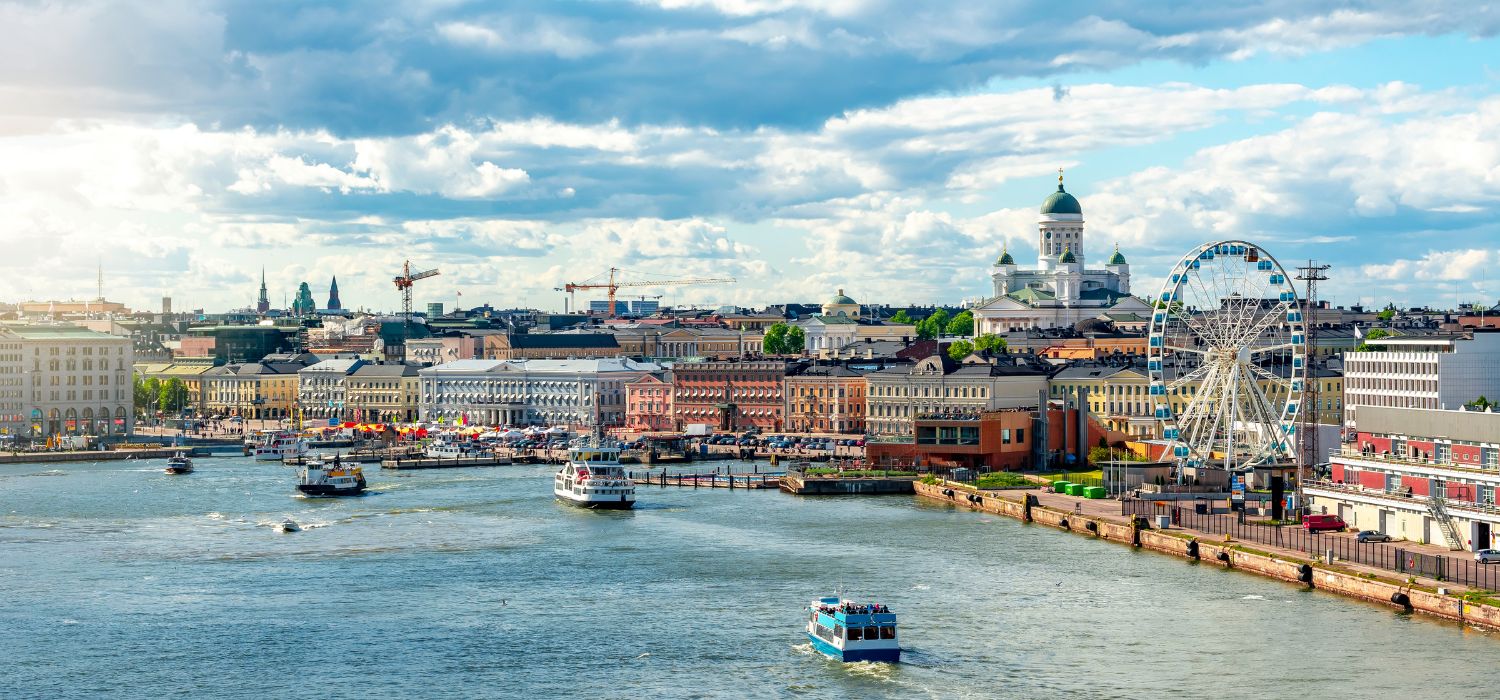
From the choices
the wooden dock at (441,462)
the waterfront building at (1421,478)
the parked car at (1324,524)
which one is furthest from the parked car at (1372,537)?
the wooden dock at (441,462)

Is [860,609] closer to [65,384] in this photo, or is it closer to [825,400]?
[825,400]

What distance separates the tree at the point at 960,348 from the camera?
136 metres

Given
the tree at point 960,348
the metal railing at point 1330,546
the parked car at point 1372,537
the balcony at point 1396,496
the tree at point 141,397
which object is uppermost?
the tree at point 960,348

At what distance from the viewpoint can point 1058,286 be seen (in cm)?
18162

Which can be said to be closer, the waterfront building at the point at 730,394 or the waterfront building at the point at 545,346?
the waterfront building at the point at 730,394

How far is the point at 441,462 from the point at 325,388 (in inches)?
1956

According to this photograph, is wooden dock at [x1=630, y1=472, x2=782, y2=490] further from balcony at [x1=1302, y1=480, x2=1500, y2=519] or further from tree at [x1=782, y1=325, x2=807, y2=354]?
tree at [x1=782, y1=325, x2=807, y2=354]

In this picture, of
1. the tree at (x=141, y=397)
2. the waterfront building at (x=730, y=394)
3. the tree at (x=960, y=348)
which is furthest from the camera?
the tree at (x=141, y=397)

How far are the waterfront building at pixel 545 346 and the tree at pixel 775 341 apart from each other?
39.5 ft

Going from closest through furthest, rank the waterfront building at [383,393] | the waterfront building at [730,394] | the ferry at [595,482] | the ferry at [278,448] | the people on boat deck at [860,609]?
1. the people on boat deck at [860,609]
2. the ferry at [595,482]
3. the ferry at [278,448]
4. the waterfront building at [730,394]
5. the waterfront building at [383,393]

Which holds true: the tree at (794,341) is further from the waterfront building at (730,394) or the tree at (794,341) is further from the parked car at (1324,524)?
the parked car at (1324,524)

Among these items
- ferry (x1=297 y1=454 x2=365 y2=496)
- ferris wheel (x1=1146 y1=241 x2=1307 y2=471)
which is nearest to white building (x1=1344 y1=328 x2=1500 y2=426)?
ferris wheel (x1=1146 y1=241 x2=1307 y2=471)

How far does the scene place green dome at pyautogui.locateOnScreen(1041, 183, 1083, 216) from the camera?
609ft

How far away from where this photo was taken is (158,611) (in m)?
46.7
